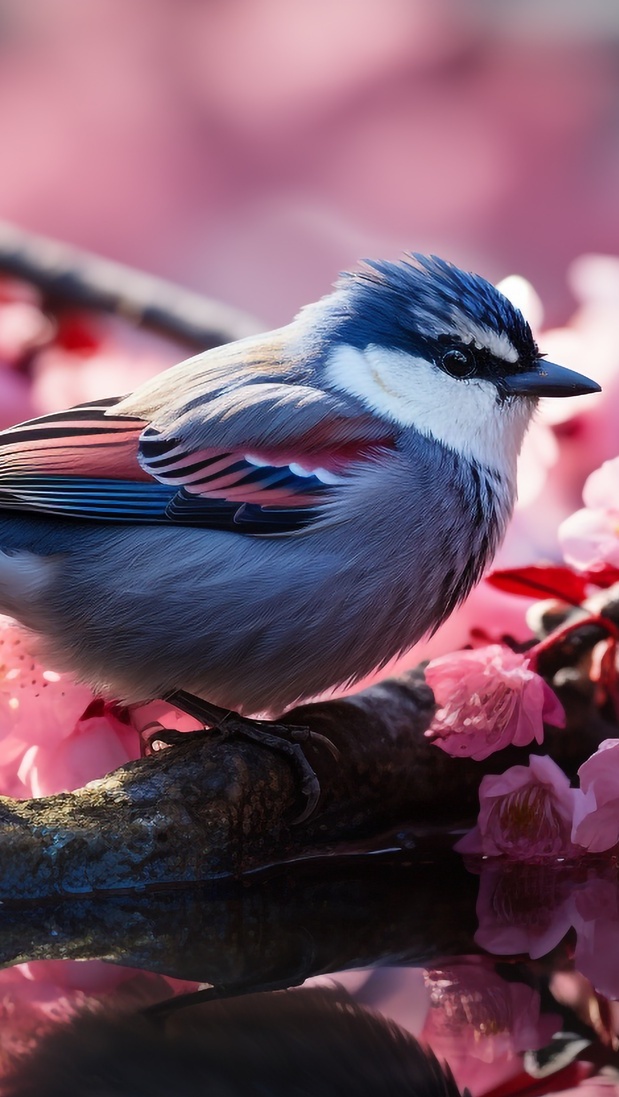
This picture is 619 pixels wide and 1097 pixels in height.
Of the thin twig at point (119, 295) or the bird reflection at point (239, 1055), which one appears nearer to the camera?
the bird reflection at point (239, 1055)

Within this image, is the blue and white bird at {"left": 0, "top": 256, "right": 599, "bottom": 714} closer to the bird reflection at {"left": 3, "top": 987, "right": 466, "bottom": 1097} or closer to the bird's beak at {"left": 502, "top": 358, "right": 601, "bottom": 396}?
the bird's beak at {"left": 502, "top": 358, "right": 601, "bottom": 396}

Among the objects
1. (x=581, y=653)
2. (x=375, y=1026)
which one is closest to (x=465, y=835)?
(x=581, y=653)

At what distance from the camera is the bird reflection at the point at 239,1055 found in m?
0.42

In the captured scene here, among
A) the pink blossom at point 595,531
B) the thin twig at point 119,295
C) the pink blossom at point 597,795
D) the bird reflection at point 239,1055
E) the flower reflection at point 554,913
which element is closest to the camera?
the bird reflection at point 239,1055

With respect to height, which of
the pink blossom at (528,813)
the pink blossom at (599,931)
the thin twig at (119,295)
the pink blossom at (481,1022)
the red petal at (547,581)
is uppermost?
the thin twig at (119,295)

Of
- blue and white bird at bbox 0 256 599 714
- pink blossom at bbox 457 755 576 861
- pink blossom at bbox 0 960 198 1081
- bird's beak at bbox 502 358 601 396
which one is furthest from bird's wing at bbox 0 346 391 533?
pink blossom at bbox 0 960 198 1081

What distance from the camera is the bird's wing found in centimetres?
79

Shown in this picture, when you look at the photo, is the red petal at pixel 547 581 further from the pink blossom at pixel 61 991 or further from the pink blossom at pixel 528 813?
the pink blossom at pixel 61 991

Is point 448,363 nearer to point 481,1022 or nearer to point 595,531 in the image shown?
point 595,531

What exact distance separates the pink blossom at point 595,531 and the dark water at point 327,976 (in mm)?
222

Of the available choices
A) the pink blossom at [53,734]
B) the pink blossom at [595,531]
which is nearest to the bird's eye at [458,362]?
the pink blossom at [595,531]

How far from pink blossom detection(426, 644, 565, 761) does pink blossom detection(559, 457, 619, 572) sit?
0.12m

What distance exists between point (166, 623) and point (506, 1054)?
399 mm

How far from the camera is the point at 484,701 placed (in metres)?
0.74
